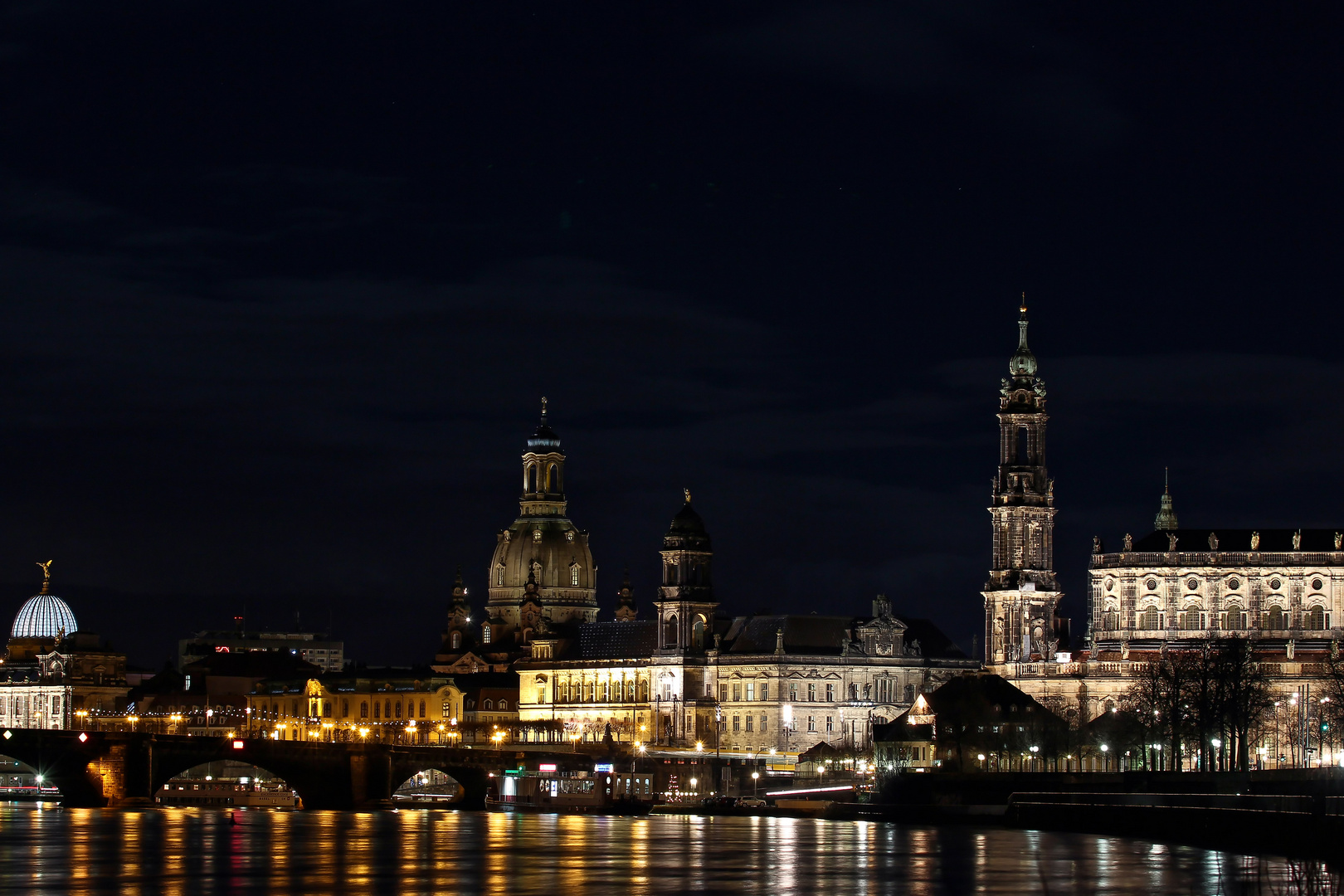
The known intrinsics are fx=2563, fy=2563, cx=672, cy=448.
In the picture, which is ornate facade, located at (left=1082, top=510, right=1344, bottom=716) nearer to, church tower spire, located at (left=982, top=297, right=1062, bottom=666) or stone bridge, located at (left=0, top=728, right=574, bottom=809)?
church tower spire, located at (left=982, top=297, right=1062, bottom=666)

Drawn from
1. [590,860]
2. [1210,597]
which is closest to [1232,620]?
[1210,597]

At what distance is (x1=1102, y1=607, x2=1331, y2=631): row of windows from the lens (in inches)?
7180

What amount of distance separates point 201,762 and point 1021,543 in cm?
6309

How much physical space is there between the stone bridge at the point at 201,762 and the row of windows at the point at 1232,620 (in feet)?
166

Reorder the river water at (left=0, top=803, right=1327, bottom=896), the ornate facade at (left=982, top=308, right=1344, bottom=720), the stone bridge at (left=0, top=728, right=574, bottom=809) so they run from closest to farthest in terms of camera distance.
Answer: the river water at (left=0, top=803, right=1327, bottom=896) → the stone bridge at (left=0, top=728, right=574, bottom=809) → the ornate facade at (left=982, top=308, right=1344, bottom=720)

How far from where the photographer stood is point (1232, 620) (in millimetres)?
183500

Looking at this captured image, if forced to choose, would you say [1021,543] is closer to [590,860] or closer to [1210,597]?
[1210,597]

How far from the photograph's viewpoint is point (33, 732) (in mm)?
161500

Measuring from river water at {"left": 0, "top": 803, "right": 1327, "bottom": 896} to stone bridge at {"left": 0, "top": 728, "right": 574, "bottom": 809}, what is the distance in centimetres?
1989

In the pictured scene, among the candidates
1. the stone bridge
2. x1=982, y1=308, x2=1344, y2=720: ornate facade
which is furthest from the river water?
x1=982, y1=308, x2=1344, y2=720: ornate facade

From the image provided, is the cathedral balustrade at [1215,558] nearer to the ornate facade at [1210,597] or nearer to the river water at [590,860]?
the ornate facade at [1210,597]

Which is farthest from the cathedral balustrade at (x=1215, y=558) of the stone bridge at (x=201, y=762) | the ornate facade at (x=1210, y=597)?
the stone bridge at (x=201, y=762)

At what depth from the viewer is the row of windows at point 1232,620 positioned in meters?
182

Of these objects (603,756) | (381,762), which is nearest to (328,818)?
(381,762)
